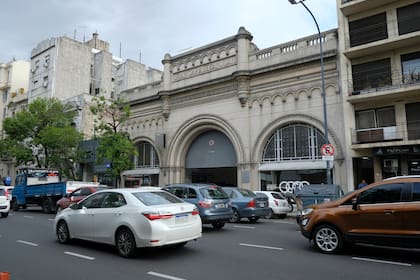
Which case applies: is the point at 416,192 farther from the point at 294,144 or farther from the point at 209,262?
the point at 294,144

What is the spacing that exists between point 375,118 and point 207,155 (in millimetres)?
11571

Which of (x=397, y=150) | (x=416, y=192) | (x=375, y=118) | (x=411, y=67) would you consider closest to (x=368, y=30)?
(x=411, y=67)

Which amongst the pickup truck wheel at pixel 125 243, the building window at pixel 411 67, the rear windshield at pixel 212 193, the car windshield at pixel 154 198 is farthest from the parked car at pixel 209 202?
the building window at pixel 411 67

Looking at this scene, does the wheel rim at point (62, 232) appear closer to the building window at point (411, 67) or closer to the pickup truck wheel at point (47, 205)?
the pickup truck wheel at point (47, 205)

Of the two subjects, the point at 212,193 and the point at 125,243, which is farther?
the point at 212,193

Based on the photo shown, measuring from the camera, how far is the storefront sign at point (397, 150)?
53.1ft

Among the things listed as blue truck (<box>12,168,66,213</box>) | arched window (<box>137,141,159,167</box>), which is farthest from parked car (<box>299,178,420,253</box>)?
arched window (<box>137,141,159,167</box>)

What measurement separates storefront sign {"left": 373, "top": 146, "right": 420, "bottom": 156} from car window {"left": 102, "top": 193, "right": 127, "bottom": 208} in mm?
13890

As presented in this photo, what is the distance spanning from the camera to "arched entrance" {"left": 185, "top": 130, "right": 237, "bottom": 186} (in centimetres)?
2383

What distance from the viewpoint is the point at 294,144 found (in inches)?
794

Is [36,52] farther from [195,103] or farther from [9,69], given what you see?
[195,103]

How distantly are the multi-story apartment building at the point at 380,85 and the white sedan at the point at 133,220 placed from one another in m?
12.8

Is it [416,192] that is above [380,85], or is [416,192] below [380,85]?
below

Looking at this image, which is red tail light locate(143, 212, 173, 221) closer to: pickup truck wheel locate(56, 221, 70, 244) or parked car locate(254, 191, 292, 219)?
pickup truck wheel locate(56, 221, 70, 244)
